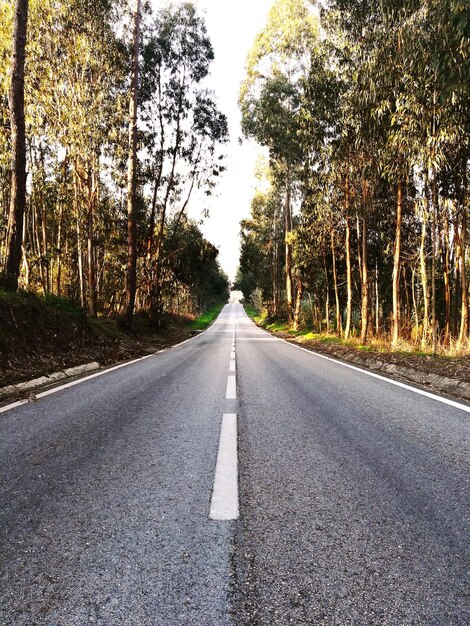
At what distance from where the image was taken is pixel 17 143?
9.84m

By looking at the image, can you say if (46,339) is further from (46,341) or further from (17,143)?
(17,143)

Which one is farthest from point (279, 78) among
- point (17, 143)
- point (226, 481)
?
point (226, 481)

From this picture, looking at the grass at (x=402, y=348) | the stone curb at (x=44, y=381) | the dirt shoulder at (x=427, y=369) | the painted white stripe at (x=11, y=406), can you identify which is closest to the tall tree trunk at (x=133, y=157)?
the stone curb at (x=44, y=381)

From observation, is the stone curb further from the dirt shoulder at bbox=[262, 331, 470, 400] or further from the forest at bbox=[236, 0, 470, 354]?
the forest at bbox=[236, 0, 470, 354]

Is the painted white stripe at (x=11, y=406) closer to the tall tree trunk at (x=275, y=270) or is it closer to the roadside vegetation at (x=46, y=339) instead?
the roadside vegetation at (x=46, y=339)

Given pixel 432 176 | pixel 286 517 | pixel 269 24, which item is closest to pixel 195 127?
pixel 269 24

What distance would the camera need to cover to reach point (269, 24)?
934 inches

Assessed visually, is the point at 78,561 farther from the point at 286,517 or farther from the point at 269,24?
the point at 269,24

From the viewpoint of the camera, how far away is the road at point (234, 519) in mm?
1533

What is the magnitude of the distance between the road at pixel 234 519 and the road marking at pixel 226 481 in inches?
0.6

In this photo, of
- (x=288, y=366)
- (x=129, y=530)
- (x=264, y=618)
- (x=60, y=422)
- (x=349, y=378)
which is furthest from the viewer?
(x=288, y=366)

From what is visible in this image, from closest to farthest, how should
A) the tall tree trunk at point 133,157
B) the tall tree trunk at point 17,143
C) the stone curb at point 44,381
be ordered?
the stone curb at point 44,381
the tall tree trunk at point 17,143
the tall tree trunk at point 133,157

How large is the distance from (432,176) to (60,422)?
45.4ft

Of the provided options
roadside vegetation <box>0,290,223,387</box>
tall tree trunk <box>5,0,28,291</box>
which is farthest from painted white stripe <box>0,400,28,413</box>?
tall tree trunk <box>5,0,28,291</box>
